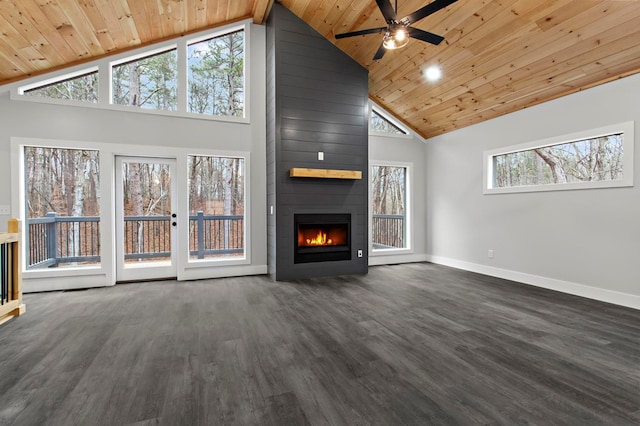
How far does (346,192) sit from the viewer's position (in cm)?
528

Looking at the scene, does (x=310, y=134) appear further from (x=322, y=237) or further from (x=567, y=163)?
(x=567, y=163)

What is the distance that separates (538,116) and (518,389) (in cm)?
411

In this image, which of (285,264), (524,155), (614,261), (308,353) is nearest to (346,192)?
(285,264)

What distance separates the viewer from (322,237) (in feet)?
17.3

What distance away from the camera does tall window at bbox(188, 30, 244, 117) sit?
5.01 meters

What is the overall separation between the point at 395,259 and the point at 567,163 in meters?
3.21

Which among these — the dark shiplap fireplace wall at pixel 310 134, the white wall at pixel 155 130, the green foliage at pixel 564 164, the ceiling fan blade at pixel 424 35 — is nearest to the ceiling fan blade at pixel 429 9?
the ceiling fan blade at pixel 424 35

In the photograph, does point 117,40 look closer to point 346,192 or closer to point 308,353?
point 346,192

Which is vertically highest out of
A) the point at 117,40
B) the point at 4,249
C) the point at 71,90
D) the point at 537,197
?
the point at 117,40

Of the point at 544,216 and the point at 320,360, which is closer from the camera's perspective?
the point at 320,360

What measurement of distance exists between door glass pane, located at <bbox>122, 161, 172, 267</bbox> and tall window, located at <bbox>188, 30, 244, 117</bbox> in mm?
1238

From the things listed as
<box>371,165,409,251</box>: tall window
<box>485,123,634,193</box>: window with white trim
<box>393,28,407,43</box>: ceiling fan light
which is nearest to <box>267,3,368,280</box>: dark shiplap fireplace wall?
<box>371,165,409,251</box>: tall window

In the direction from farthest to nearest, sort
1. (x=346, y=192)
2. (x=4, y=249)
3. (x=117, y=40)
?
(x=346, y=192)
(x=117, y=40)
(x=4, y=249)

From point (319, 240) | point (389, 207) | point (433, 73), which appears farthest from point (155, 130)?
point (389, 207)
